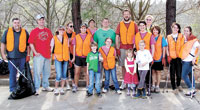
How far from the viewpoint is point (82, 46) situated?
6.12 meters

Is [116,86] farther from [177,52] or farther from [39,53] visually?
[39,53]

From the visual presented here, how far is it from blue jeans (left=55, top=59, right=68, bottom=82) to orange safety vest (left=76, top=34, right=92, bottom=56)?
1.66 ft

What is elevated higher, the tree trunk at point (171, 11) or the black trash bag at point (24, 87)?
the tree trunk at point (171, 11)

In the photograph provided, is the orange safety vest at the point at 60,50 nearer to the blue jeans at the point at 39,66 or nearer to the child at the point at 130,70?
the blue jeans at the point at 39,66

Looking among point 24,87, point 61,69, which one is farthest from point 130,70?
point 24,87

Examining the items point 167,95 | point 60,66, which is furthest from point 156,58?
point 60,66

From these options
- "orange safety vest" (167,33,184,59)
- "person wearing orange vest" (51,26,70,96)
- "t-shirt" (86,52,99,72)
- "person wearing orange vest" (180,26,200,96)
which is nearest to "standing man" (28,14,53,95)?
"person wearing orange vest" (51,26,70,96)

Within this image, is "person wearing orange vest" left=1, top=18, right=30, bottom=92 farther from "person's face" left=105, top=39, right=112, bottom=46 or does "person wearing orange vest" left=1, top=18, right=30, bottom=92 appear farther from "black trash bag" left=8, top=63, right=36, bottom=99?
"person's face" left=105, top=39, right=112, bottom=46

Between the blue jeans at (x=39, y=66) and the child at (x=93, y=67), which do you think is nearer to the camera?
the child at (x=93, y=67)

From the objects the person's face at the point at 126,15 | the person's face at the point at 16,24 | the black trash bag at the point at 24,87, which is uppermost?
the person's face at the point at 126,15

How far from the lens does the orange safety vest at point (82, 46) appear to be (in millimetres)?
6117

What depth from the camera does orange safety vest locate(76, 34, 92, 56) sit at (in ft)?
20.1

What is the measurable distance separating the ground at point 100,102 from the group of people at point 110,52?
0.94ft

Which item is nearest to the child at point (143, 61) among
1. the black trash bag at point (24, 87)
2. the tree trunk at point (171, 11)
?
the black trash bag at point (24, 87)
